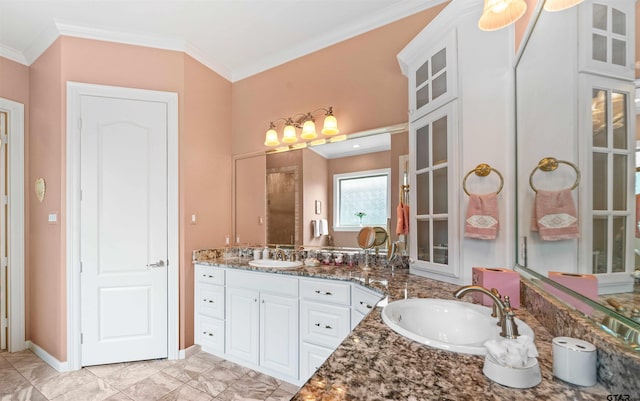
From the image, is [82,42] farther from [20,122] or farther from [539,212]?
[539,212]

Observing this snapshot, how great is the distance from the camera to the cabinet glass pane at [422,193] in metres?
1.87

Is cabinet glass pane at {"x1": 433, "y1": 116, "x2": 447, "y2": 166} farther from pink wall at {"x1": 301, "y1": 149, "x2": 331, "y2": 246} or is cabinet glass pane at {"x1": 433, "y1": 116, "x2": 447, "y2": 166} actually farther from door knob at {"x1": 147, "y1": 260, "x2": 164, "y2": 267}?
door knob at {"x1": 147, "y1": 260, "x2": 164, "y2": 267}

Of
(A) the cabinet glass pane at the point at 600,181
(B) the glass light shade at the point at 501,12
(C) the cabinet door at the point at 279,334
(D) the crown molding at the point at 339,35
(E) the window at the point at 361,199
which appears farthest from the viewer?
(E) the window at the point at 361,199

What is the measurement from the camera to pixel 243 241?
10.1 ft

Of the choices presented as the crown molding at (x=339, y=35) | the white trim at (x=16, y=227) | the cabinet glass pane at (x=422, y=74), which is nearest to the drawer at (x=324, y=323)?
the cabinet glass pane at (x=422, y=74)

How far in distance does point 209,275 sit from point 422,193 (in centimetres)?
196

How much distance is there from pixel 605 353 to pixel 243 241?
2870mm

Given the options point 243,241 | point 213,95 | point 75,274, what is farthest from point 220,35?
point 75,274

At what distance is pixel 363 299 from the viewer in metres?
1.75

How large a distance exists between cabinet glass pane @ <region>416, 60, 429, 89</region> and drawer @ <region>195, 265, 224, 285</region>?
217 cm

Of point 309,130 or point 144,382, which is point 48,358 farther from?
point 309,130

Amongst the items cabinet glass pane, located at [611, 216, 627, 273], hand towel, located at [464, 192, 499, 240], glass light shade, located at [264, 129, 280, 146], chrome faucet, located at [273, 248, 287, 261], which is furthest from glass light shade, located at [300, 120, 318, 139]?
cabinet glass pane, located at [611, 216, 627, 273]

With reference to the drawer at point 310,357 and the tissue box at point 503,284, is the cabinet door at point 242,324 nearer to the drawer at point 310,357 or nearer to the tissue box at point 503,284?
the drawer at point 310,357

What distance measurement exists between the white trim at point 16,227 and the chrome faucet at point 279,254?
2.42 meters
